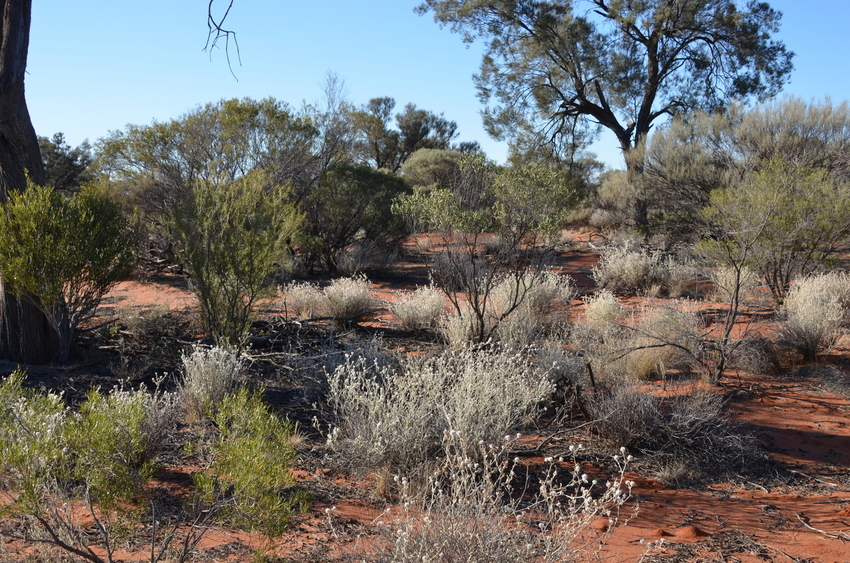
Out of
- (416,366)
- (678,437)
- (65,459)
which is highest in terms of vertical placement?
(65,459)

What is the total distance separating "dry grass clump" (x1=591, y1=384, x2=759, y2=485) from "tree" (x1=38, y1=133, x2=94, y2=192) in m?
24.7

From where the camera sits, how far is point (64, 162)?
25.2 meters

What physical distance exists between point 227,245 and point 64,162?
905 inches

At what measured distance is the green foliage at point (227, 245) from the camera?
21.4 ft

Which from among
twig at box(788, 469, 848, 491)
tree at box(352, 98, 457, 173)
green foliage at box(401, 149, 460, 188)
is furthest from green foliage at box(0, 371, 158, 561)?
tree at box(352, 98, 457, 173)

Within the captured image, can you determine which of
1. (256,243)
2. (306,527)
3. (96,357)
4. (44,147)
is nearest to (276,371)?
(256,243)

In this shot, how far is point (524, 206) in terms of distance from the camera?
7.58 meters

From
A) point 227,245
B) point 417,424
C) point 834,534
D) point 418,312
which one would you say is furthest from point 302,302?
point 834,534

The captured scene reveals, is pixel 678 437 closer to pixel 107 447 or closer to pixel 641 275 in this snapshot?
pixel 107 447

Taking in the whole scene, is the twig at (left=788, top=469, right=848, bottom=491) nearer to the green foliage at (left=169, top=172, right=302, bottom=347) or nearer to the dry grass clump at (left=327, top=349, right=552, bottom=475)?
the dry grass clump at (left=327, top=349, right=552, bottom=475)

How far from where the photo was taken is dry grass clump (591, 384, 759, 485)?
15.8 feet

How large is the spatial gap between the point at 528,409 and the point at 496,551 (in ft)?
10.6

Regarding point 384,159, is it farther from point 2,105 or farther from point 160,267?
point 2,105

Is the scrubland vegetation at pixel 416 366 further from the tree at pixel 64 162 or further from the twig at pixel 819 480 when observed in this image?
the tree at pixel 64 162
